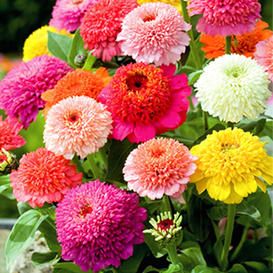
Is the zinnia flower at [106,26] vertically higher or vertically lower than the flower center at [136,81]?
higher

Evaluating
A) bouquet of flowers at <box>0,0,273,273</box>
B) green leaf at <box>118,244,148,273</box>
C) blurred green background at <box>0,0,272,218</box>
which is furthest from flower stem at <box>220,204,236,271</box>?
blurred green background at <box>0,0,272,218</box>

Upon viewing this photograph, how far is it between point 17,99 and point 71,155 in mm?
151

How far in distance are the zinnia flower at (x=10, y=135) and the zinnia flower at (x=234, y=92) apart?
26 cm

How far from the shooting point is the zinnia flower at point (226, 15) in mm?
1030

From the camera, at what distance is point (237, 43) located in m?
1.15

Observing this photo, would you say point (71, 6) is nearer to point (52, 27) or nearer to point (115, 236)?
point (52, 27)

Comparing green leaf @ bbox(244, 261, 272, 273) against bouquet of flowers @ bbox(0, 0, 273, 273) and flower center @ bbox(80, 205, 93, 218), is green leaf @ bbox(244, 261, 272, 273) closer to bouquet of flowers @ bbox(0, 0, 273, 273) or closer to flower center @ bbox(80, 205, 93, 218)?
bouquet of flowers @ bbox(0, 0, 273, 273)

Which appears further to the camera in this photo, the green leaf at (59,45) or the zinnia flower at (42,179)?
the green leaf at (59,45)

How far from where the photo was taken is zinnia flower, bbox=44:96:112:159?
100 centimetres

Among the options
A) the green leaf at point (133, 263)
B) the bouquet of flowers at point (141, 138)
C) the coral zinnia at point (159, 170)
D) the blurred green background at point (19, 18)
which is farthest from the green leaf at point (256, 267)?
the blurred green background at point (19, 18)

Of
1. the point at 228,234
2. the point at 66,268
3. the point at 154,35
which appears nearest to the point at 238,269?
the point at 228,234

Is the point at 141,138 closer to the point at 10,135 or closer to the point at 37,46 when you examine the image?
the point at 10,135

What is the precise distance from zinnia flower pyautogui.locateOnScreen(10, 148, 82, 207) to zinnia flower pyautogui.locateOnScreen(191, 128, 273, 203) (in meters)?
0.16

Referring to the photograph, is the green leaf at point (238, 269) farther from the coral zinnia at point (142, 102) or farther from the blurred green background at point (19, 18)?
the blurred green background at point (19, 18)
